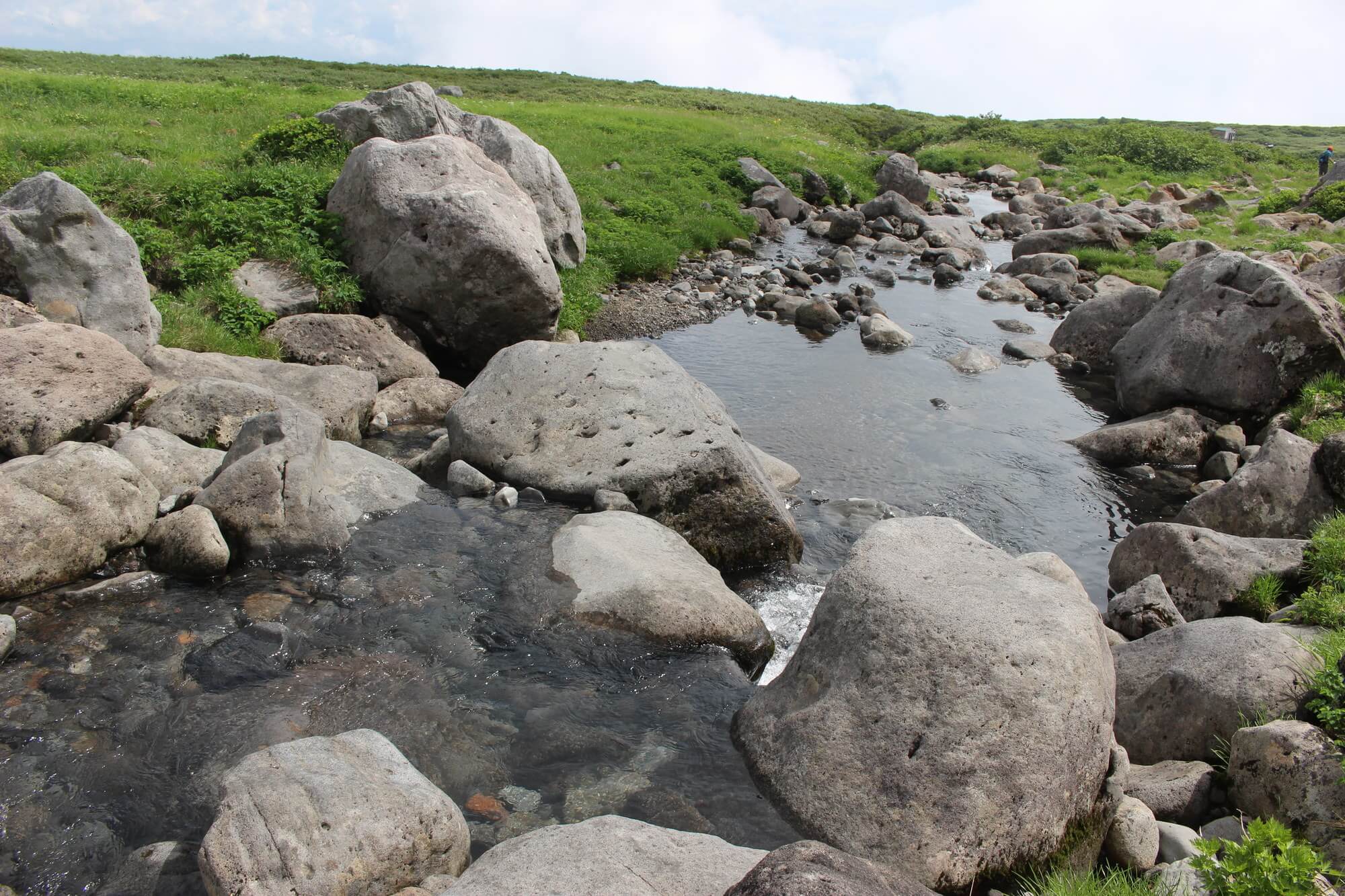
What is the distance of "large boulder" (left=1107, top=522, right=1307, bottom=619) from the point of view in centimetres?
1037

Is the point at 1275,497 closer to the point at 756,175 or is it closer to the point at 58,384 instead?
the point at 58,384

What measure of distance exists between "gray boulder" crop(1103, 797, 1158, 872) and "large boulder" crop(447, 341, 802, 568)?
5483mm

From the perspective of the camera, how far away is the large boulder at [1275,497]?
12.1 meters

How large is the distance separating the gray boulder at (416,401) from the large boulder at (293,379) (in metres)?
0.59

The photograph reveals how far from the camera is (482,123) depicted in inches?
873

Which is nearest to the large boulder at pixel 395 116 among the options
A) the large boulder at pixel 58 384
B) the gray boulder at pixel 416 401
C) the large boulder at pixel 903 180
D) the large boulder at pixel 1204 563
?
the gray boulder at pixel 416 401

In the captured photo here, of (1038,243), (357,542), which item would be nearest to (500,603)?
(357,542)

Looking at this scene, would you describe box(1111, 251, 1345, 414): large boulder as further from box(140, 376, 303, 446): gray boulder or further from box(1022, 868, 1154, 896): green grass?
box(140, 376, 303, 446): gray boulder

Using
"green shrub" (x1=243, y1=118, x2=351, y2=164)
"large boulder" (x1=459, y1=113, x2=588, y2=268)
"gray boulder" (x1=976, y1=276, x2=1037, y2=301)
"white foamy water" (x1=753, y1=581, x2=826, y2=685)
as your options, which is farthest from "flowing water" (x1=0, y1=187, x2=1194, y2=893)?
"gray boulder" (x1=976, y1=276, x2=1037, y2=301)

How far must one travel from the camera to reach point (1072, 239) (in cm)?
3556

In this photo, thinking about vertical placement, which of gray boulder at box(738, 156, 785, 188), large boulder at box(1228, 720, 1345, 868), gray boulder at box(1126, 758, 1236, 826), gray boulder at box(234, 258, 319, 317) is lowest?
gray boulder at box(1126, 758, 1236, 826)

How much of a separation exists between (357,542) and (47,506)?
9.87ft

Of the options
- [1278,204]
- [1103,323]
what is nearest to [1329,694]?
[1103,323]

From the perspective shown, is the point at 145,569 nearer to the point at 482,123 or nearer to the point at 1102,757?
the point at 1102,757
